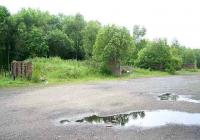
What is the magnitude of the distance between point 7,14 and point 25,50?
5.65m

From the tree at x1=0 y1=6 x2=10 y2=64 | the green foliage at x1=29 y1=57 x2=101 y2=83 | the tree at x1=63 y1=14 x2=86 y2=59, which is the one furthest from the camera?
the tree at x1=63 y1=14 x2=86 y2=59

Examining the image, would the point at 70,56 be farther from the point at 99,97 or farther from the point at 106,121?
the point at 106,121

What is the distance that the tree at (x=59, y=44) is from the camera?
42.8 metres

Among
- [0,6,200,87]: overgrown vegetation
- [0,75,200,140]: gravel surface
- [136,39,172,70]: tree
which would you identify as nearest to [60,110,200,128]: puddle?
[0,75,200,140]: gravel surface

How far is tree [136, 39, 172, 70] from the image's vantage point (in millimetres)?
46000

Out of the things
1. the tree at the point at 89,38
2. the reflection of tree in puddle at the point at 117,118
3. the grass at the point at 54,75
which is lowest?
the reflection of tree in puddle at the point at 117,118

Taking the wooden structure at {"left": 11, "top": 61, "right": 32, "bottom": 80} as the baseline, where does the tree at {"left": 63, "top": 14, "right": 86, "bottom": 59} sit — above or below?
above

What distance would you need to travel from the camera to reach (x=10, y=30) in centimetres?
3991

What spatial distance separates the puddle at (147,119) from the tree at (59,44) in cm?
3259

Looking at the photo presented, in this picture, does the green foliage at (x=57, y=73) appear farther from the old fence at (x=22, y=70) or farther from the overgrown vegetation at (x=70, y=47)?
the old fence at (x=22, y=70)

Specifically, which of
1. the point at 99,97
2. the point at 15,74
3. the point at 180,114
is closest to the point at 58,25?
the point at 15,74

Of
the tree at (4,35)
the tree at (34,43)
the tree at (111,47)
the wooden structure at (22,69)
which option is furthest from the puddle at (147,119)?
the tree at (4,35)

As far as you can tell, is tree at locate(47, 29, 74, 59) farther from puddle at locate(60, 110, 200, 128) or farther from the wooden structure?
puddle at locate(60, 110, 200, 128)

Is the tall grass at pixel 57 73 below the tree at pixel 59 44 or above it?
below
